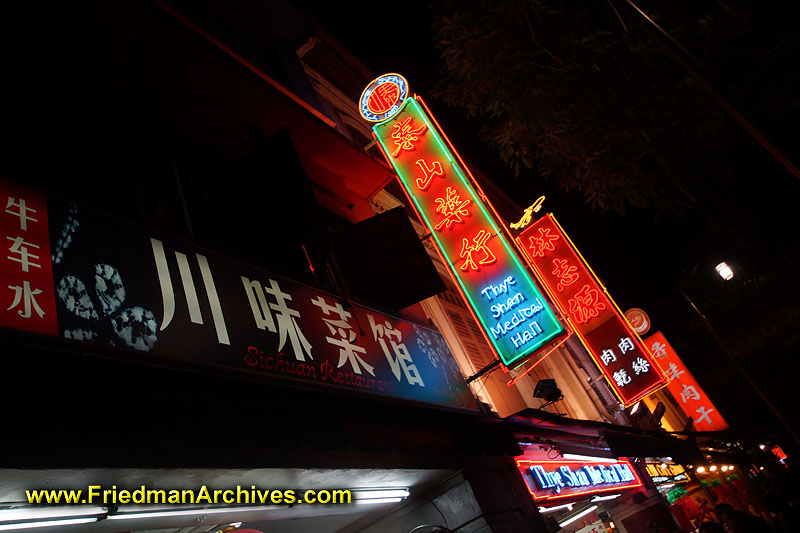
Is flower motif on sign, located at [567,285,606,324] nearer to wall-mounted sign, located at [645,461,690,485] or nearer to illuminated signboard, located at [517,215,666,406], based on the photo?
illuminated signboard, located at [517,215,666,406]

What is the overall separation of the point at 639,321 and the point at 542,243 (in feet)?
24.5

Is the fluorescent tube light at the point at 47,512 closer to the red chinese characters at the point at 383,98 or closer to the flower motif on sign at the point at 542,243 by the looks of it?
the red chinese characters at the point at 383,98

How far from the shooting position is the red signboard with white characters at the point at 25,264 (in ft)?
9.07

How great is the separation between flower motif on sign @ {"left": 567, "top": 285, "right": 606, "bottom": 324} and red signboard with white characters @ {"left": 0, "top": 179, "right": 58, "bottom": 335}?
1231 cm

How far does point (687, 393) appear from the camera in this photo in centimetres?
1662

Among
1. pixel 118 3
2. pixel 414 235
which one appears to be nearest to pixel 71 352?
pixel 118 3

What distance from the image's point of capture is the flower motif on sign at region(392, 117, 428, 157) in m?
9.94

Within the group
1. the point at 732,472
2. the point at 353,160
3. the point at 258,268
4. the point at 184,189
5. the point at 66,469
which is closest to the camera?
the point at 66,469

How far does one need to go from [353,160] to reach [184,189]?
3.21 metres

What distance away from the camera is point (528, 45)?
29.5 ft

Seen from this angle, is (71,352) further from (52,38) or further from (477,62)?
(477,62)

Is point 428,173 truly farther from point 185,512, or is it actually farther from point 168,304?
point 185,512

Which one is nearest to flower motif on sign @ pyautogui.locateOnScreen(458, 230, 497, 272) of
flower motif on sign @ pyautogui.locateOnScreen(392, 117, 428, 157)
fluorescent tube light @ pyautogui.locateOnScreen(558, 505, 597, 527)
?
flower motif on sign @ pyautogui.locateOnScreen(392, 117, 428, 157)

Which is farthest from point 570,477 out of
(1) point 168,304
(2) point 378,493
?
(1) point 168,304
